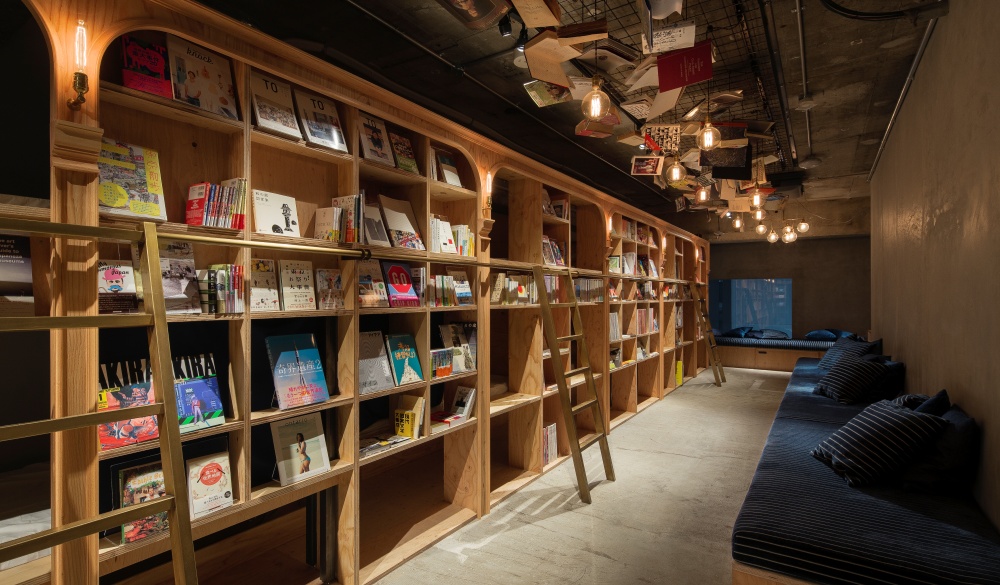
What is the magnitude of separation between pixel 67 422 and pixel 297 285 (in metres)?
1.09

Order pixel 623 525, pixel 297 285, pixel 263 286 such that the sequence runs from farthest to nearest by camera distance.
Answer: pixel 623 525, pixel 297 285, pixel 263 286

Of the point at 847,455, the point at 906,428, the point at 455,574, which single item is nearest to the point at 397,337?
the point at 455,574

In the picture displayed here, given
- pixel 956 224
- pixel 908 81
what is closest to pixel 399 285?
pixel 956 224

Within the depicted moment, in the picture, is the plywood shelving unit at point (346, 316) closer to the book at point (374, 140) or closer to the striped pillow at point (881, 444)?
the book at point (374, 140)

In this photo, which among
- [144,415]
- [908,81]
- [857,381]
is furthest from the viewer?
[857,381]

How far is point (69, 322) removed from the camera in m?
1.37

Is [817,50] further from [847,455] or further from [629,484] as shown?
[629,484]

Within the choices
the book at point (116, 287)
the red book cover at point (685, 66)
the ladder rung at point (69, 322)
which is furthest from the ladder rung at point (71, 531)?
the red book cover at point (685, 66)

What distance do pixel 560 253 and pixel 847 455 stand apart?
274 centimetres

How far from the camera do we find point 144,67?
1830mm

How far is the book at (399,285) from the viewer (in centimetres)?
285

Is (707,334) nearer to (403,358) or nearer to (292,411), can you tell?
(403,358)

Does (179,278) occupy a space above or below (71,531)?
above

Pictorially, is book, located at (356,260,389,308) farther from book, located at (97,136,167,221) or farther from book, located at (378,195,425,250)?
book, located at (97,136,167,221)
